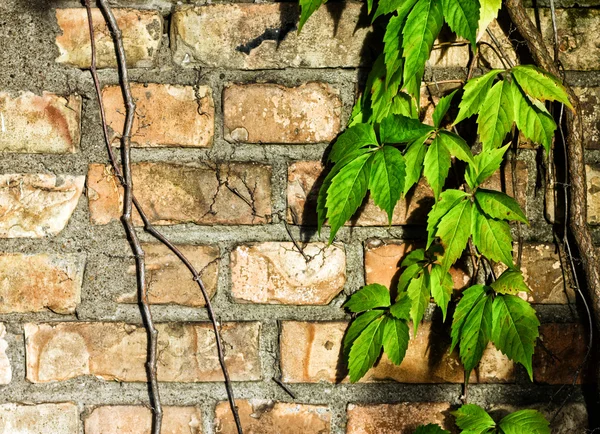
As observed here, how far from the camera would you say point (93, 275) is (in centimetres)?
94

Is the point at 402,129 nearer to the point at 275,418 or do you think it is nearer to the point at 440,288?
the point at 440,288

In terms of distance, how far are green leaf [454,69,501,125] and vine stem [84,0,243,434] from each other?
1.44 ft

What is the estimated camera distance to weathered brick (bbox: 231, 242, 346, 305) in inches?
37.0

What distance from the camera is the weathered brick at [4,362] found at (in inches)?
37.2

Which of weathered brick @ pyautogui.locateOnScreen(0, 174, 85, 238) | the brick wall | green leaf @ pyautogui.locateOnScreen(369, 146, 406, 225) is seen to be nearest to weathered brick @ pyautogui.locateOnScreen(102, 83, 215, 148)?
the brick wall

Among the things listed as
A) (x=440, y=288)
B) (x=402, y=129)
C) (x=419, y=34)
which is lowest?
(x=440, y=288)

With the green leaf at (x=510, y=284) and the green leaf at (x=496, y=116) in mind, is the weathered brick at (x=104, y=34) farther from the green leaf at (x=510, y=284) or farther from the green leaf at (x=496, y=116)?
the green leaf at (x=510, y=284)

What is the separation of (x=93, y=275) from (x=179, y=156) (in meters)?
0.21

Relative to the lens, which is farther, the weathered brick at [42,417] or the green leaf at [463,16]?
the weathered brick at [42,417]

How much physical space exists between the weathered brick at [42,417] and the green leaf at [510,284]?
633mm

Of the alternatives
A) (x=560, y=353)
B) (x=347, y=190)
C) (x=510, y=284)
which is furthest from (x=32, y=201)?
(x=560, y=353)

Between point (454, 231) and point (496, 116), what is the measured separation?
164 millimetres

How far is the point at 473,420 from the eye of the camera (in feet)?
2.98

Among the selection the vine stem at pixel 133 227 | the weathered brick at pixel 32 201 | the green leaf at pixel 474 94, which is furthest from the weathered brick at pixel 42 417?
the green leaf at pixel 474 94
